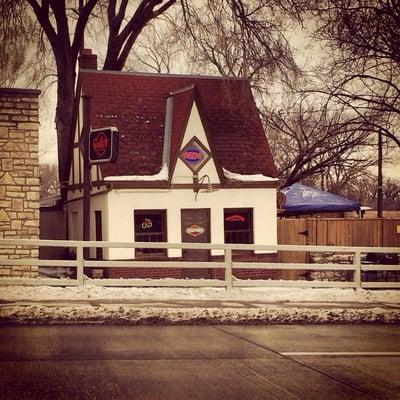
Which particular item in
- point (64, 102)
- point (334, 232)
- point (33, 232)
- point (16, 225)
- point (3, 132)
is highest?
point (64, 102)

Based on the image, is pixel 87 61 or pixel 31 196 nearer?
pixel 31 196

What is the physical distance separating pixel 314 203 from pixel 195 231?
5.47 m

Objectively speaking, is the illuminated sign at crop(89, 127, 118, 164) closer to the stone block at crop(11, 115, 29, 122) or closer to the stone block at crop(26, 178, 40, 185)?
the stone block at crop(26, 178, 40, 185)

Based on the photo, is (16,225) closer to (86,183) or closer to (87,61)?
(86,183)

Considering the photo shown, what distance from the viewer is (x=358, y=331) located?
10.7 metres

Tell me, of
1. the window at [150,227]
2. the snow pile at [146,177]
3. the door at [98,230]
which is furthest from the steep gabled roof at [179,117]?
Answer: the door at [98,230]

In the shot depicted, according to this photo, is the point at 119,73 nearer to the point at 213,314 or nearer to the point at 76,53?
the point at 76,53

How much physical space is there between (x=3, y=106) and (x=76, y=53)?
12.8 meters

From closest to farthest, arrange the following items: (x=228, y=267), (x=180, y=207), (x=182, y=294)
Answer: (x=182, y=294) → (x=228, y=267) → (x=180, y=207)

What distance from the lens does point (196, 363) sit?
24.9 ft

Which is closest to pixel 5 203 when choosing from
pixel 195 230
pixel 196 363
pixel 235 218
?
pixel 195 230

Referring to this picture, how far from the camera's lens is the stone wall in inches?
609

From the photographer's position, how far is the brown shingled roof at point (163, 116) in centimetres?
2094

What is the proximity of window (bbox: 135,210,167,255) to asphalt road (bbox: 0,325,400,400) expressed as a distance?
1037 centimetres
